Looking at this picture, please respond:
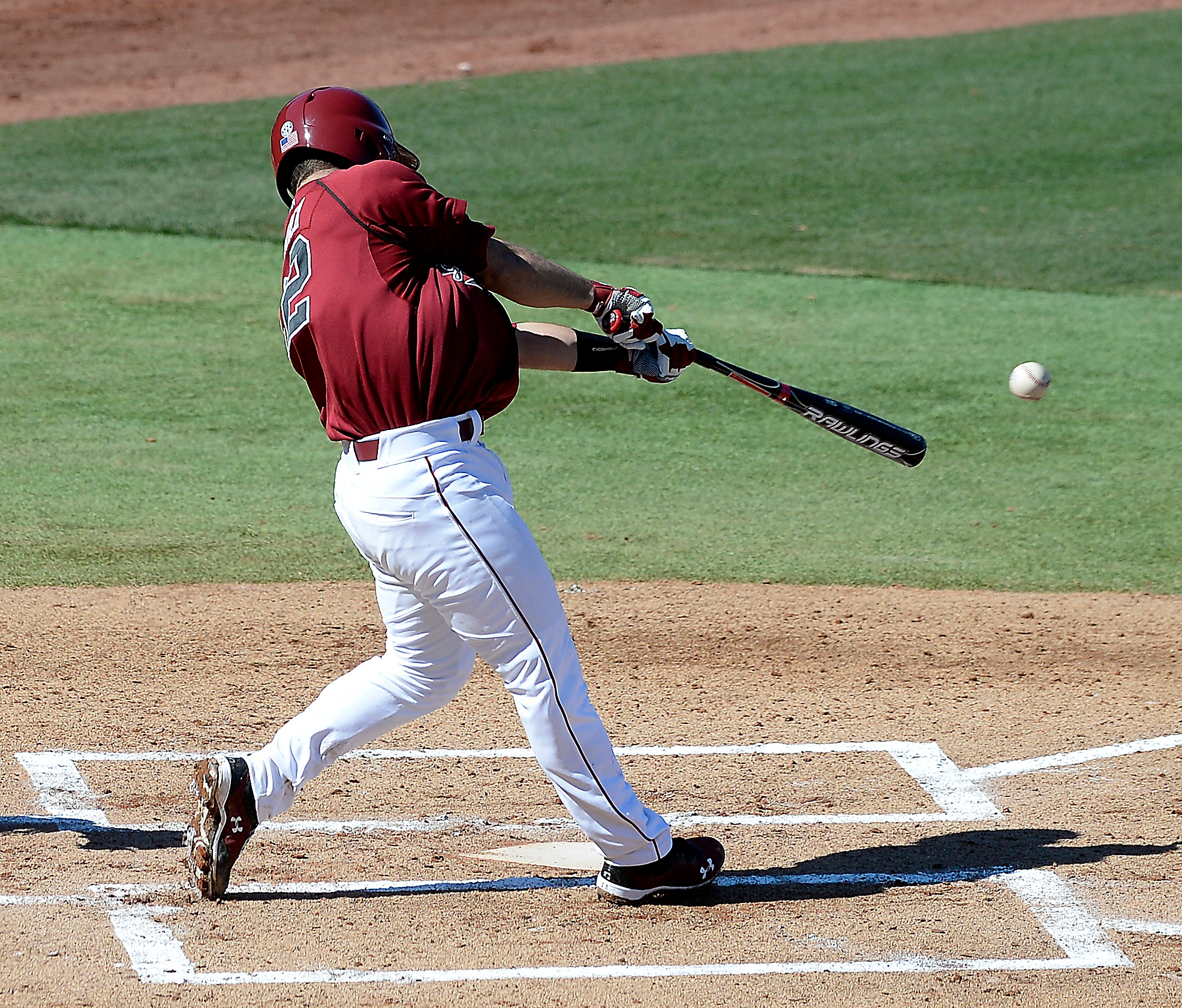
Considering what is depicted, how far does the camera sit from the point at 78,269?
36.6ft

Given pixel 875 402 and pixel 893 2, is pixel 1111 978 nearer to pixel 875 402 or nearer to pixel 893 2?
pixel 875 402

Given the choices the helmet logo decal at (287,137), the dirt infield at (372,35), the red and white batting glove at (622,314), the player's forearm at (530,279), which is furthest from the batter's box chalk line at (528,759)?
the dirt infield at (372,35)

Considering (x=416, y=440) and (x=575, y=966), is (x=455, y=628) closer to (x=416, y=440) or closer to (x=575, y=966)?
(x=416, y=440)

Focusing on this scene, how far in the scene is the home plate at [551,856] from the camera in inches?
158

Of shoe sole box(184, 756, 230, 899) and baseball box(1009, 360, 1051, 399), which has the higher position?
baseball box(1009, 360, 1051, 399)

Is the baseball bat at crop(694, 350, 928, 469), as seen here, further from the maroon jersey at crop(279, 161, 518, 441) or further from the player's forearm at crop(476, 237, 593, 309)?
the maroon jersey at crop(279, 161, 518, 441)

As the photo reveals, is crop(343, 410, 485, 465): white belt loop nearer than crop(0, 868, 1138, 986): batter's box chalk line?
No

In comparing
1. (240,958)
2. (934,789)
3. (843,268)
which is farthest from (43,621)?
(843,268)

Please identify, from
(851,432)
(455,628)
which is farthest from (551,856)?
(851,432)

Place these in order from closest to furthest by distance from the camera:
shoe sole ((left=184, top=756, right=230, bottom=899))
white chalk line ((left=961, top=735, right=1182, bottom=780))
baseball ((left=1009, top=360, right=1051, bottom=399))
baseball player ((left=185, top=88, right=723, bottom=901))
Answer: baseball player ((left=185, top=88, right=723, bottom=901)), shoe sole ((left=184, top=756, right=230, bottom=899)), white chalk line ((left=961, top=735, right=1182, bottom=780)), baseball ((left=1009, top=360, right=1051, bottom=399))

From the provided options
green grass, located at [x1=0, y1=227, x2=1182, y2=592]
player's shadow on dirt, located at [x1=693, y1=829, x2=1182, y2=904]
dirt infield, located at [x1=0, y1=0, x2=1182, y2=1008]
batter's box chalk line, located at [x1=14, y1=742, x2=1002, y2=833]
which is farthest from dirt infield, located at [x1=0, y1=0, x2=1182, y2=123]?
player's shadow on dirt, located at [x1=693, y1=829, x2=1182, y2=904]

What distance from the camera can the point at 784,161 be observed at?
15.4 meters

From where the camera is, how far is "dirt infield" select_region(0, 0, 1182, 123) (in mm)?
18172

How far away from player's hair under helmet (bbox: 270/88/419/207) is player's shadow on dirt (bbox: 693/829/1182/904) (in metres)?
1.93
